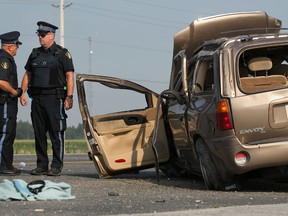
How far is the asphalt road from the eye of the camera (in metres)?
7.86

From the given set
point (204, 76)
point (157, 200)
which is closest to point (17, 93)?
point (204, 76)

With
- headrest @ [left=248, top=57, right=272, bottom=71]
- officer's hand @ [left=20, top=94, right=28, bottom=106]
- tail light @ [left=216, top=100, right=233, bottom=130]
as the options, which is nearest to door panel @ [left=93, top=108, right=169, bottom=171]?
officer's hand @ [left=20, top=94, right=28, bottom=106]

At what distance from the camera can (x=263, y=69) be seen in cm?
1012

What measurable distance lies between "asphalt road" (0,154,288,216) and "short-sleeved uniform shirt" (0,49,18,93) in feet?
6.84

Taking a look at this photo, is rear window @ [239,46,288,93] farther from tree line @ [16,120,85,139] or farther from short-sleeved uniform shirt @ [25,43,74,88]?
tree line @ [16,120,85,139]

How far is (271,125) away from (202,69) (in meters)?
1.57

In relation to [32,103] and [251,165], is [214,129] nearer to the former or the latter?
[251,165]

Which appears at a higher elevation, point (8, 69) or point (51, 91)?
point (8, 69)

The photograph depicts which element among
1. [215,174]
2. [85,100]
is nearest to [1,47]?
[85,100]

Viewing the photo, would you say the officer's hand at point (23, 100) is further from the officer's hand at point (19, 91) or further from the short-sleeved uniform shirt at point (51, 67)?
the short-sleeved uniform shirt at point (51, 67)

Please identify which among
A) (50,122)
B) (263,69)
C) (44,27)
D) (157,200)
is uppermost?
(44,27)

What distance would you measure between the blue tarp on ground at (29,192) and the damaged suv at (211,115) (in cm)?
175

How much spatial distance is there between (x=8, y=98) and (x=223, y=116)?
15.0 ft

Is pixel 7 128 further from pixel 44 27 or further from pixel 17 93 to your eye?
pixel 44 27
